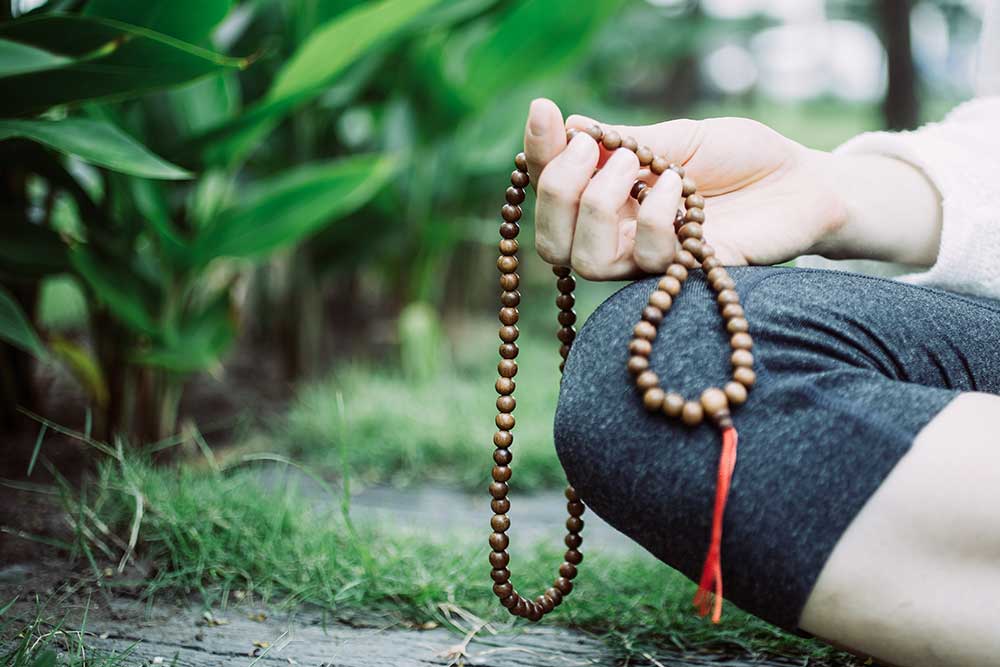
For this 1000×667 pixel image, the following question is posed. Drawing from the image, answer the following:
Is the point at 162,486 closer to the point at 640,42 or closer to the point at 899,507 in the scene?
the point at 899,507

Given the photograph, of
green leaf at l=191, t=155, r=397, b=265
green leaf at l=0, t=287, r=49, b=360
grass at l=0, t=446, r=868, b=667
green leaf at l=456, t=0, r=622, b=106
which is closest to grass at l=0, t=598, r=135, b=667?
grass at l=0, t=446, r=868, b=667

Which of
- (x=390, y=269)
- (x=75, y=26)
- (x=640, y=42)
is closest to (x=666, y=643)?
(x=75, y=26)

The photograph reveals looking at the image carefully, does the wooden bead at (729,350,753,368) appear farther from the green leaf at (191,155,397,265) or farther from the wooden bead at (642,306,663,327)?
the green leaf at (191,155,397,265)

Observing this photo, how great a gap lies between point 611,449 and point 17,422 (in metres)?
0.97

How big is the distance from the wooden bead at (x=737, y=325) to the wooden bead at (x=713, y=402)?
0.04 metres

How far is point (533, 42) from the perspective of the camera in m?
1.45

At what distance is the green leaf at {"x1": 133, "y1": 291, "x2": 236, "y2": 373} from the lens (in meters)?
1.08

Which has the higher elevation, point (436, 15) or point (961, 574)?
point (436, 15)

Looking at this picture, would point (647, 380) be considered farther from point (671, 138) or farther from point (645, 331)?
point (671, 138)

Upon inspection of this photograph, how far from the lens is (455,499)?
3.93ft

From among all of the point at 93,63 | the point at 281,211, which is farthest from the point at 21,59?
the point at 281,211

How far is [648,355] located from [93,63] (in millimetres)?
574

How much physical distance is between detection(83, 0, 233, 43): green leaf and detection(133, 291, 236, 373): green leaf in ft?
1.24

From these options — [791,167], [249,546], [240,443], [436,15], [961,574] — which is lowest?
[240,443]
